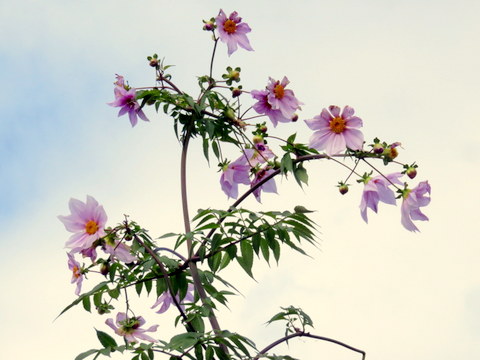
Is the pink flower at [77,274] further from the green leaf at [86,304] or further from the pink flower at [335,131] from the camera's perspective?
the pink flower at [335,131]

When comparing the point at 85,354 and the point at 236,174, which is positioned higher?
the point at 236,174

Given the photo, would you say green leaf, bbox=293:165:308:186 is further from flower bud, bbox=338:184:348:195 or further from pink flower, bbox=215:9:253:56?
pink flower, bbox=215:9:253:56

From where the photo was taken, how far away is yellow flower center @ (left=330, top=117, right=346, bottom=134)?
246cm

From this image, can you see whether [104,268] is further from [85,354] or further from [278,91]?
[278,91]

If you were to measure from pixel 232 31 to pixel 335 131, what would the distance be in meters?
0.70

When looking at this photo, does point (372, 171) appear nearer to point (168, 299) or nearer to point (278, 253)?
point (278, 253)

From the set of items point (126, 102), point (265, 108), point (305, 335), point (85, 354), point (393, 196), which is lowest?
point (85, 354)

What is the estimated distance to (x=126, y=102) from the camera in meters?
2.82

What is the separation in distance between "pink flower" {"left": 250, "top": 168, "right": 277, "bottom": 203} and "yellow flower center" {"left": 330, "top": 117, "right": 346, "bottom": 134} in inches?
12.7

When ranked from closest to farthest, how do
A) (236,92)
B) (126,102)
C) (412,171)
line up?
1. (412,171)
2. (236,92)
3. (126,102)

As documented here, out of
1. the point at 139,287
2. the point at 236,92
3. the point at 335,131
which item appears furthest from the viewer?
the point at 236,92

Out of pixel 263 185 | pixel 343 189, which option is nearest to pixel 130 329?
pixel 263 185

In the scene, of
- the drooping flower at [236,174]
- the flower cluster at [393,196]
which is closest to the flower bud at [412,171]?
the flower cluster at [393,196]

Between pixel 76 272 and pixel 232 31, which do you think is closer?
pixel 76 272
